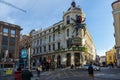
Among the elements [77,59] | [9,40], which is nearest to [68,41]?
[77,59]

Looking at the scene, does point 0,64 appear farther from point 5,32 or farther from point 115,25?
point 115,25

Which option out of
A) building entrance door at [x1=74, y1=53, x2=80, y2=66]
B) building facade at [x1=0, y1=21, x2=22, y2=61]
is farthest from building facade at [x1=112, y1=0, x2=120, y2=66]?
building facade at [x1=0, y1=21, x2=22, y2=61]

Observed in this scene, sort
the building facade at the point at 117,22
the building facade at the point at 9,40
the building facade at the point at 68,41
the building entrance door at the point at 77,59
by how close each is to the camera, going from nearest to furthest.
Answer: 1. the building facade at the point at 9,40
2. the building entrance door at the point at 77,59
3. the building facade at the point at 68,41
4. the building facade at the point at 117,22

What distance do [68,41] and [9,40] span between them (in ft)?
60.1

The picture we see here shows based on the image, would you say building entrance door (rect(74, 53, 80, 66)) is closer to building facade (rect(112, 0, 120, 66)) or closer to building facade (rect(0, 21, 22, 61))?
building facade (rect(112, 0, 120, 66))

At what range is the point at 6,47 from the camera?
53.1 m

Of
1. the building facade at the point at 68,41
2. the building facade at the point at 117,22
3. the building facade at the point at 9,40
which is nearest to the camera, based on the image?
the building facade at the point at 9,40

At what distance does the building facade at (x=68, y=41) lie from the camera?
5347 cm

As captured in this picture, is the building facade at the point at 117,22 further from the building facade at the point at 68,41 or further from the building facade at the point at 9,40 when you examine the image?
the building facade at the point at 9,40

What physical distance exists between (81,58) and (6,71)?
28.4 metres

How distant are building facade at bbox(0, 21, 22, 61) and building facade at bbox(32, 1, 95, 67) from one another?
7.97m

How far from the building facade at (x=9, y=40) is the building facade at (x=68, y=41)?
7968 millimetres

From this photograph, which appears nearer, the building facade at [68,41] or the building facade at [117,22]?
the building facade at [68,41]

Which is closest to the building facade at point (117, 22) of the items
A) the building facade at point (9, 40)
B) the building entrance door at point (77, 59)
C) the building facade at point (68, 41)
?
the building facade at point (68, 41)
